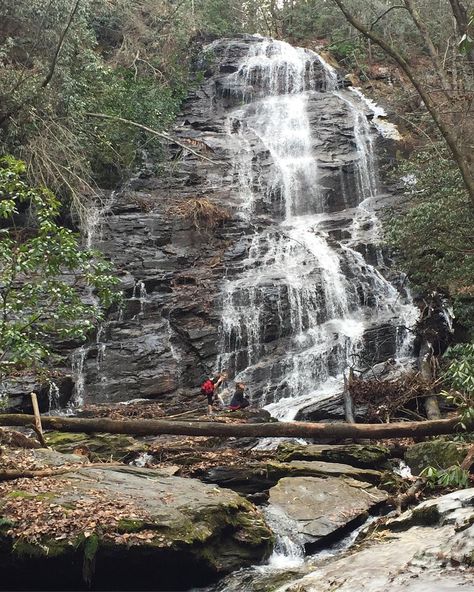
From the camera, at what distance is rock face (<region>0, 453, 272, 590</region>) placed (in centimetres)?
589

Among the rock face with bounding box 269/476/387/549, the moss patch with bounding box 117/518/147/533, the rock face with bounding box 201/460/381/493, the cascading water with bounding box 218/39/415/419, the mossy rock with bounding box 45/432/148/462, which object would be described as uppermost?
the cascading water with bounding box 218/39/415/419

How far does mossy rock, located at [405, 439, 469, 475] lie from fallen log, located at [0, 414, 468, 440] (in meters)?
0.41

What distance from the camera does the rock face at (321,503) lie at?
294 inches

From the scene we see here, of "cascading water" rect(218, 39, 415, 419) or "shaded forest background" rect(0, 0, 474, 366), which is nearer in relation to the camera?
"shaded forest background" rect(0, 0, 474, 366)

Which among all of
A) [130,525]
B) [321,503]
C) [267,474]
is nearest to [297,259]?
[267,474]

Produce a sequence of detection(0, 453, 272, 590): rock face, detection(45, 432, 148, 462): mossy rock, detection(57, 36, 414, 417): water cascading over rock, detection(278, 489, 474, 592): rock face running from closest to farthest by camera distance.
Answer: detection(278, 489, 474, 592): rock face, detection(0, 453, 272, 590): rock face, detection(45, 432, 148, 462): mossy rock, detection(57, 36, 414, 417): water cascading over rock

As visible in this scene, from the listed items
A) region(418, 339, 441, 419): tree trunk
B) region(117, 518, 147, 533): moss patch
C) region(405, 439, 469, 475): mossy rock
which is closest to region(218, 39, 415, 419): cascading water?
region(418, 339, 441, 419): tree trunk

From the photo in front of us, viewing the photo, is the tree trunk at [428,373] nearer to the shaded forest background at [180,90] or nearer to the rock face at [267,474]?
the shaded forest background at [180,90]

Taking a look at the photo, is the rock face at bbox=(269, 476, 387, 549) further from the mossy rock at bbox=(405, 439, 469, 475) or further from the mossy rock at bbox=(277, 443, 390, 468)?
the mossy rock at bbox=(277, 443, 390, 468)

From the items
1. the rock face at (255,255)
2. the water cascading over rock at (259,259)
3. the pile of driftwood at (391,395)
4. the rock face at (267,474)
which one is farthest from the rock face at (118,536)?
the rock face at (255,255)

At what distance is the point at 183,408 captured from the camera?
1447 cm

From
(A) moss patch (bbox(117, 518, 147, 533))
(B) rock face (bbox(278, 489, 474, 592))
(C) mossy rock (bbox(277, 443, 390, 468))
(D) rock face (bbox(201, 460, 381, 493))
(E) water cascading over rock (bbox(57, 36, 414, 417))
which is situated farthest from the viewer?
(E) water cascading over rock (bbox(57, 36, 414, 417))

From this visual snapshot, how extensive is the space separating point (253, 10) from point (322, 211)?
2209 centimetres

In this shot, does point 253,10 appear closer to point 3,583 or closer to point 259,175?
point 259,175
